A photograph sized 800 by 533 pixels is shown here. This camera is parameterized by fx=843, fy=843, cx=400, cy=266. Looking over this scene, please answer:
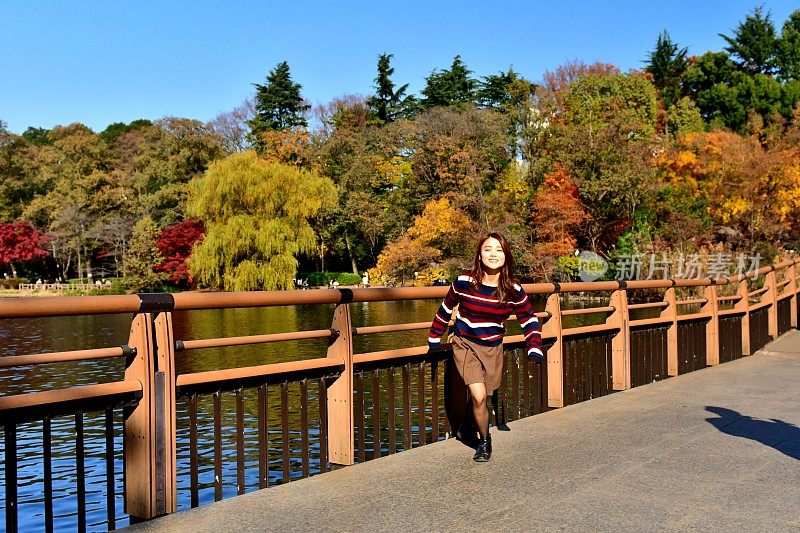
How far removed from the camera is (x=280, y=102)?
63.8 meters

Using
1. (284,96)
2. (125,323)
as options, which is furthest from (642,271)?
(284,96)

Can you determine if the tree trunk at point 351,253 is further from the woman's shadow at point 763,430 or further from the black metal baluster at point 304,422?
the black metal baluster at point 304,422

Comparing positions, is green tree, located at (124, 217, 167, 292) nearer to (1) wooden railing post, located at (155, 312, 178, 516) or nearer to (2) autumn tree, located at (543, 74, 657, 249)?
(2) autumn tree, located at (543, 74, 657, 249)

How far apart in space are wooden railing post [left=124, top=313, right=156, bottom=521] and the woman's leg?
217 cm

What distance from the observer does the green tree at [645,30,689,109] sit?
64.3 meters

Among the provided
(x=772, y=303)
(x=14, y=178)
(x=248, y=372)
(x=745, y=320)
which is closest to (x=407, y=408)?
(x=248, y=372)

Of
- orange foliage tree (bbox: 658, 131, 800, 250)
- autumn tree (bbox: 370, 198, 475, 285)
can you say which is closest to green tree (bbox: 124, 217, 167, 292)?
autumn tree (bbox: 370, 198, 475, 285)

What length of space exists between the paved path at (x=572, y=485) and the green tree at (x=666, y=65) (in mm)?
60949

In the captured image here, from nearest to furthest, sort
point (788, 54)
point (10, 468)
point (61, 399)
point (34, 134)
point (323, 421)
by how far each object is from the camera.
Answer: point (10, 468) < point (61, 399) < point (323, 421) < point (788, 54) < point (34, 134)

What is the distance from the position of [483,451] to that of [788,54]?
67931 millimetres

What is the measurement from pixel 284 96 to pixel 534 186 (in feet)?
93.0

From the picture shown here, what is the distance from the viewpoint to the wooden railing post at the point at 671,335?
1005cm

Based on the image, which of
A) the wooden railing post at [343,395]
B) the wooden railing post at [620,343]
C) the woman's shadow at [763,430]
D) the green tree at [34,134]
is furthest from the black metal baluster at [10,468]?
the green tree at [34,134]

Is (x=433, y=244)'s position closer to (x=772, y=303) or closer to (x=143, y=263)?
(x=143, y=263)
